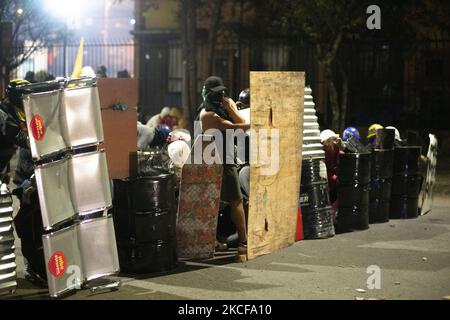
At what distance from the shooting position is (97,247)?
658 centimetres

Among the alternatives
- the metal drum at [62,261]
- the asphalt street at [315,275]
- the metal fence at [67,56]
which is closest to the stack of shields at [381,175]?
the asphalt street at [315,275]

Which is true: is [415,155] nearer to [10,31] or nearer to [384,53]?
[384,53]

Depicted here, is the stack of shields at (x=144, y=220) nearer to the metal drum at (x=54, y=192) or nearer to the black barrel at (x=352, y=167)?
the metal drum at (x=54, y=192)

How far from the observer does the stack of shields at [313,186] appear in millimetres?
9312

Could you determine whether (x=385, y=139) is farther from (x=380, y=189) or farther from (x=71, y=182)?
(x=71, y=182)

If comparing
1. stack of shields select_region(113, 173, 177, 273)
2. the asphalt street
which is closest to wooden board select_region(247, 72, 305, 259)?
the asphalt street

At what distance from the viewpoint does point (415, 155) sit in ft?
36.2

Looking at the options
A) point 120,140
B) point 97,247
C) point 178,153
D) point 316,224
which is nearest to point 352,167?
point 316,224

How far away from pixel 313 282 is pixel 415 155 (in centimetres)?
448

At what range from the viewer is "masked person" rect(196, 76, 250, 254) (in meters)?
8.30

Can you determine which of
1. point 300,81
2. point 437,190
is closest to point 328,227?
point 300,81

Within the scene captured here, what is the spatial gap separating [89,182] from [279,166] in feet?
8.78

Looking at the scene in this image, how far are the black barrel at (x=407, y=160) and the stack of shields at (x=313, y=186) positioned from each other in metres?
1.93
